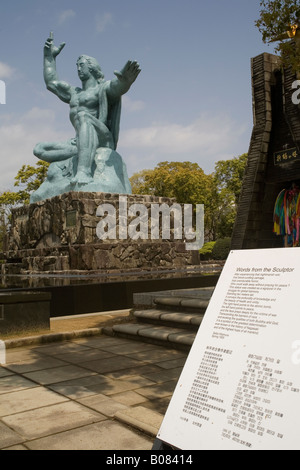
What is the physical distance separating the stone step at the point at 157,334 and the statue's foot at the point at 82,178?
8.97 m

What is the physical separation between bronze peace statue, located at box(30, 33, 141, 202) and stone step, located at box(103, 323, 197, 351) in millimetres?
9044

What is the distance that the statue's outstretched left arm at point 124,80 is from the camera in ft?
48.5

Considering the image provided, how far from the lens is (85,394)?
4.01 metres

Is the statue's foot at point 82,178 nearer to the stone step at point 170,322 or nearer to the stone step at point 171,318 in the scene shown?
the stone step at point 170,322

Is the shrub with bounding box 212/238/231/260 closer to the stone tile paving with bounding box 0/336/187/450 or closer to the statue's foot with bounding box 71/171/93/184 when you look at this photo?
the statue's foot with bounding box 71/171/93/184

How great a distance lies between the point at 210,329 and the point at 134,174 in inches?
2068

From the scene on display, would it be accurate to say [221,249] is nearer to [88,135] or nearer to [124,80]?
[88,135]

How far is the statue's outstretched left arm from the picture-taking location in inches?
583

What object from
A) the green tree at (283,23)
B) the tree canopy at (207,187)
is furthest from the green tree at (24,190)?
the green tree at (283,23)

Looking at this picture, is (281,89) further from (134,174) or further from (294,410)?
(134,174)

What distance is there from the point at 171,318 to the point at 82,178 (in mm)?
9722

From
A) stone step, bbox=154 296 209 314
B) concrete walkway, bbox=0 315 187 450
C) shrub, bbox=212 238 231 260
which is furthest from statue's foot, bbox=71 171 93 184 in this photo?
shrub, bbox=212 238 231 260

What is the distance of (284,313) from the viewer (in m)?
1.94

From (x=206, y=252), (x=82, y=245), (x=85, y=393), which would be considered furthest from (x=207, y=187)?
(x=85, y=393)
